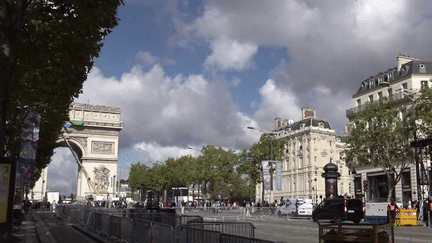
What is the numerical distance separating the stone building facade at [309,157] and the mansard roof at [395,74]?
1059 inches

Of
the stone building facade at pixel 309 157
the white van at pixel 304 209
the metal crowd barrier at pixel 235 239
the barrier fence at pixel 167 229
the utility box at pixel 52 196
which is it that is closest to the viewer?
the metal crowd barrier at pixel 235 239

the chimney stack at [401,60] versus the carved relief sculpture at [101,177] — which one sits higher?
the chimney stack at [401,60]

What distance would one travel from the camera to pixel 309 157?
8756cm

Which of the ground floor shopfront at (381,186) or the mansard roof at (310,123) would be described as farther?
the mansard roof at (310,123)

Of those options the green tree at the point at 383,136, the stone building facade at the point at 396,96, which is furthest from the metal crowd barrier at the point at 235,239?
the stone building facade at the point at 396,96

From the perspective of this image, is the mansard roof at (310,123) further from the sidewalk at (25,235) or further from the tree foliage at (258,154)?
the sidewalk at (25,235)

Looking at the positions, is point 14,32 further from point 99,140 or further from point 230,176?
point 230,176

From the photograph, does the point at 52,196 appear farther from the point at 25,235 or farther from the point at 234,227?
the point at 234,227

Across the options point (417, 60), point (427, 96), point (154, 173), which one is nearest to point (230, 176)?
point (154, 173)

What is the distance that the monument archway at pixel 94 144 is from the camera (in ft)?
245

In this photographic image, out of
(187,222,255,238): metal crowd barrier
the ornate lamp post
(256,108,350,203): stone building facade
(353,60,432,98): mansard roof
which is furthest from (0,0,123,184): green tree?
(256,108,350,203): stone building facade

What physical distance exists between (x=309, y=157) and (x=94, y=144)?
40560mm

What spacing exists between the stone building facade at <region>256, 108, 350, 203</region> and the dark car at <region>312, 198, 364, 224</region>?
50.7 metres

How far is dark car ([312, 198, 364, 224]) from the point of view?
3120 centimetres
